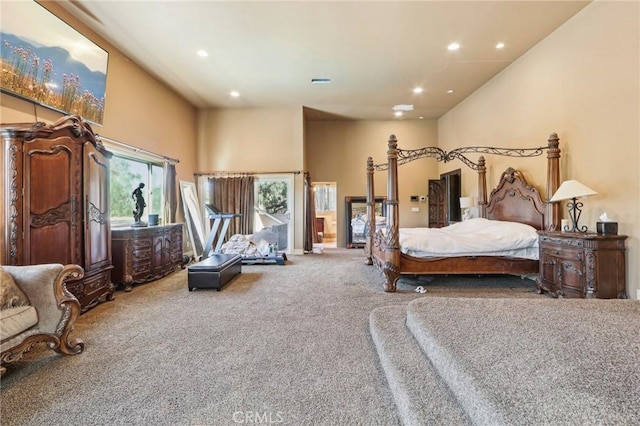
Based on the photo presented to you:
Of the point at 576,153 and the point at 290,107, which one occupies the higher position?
the point at 290,107

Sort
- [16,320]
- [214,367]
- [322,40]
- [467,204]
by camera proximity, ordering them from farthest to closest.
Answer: [467,204], [322,40], [214,367], [16,320]

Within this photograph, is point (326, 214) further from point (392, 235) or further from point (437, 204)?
point (392, 235)

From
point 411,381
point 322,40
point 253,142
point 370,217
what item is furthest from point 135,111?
point 411,381

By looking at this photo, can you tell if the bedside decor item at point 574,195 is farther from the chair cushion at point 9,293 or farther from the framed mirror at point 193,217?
the framed mirror at point 193,217

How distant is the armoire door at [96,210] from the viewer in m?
3.23

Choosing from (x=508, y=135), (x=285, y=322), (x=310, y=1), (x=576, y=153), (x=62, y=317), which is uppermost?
(x=310, y=1)

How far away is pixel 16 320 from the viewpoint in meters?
1.91

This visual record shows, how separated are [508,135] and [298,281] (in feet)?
15.0

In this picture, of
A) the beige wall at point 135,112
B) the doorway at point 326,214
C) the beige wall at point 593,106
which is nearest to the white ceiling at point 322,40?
the beige wall at point 135,112

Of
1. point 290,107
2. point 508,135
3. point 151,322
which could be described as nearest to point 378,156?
point 290,107

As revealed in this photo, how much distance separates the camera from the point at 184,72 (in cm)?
523

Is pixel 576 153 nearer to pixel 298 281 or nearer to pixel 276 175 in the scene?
pixel 298 281

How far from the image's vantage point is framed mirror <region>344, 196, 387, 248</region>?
27.7 ft

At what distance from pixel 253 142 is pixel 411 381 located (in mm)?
6670
